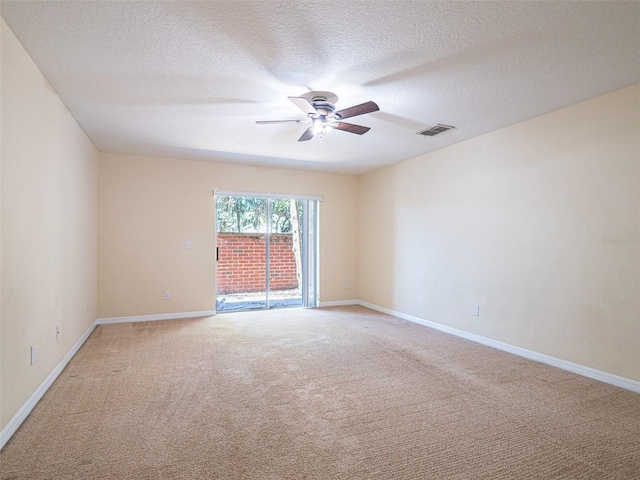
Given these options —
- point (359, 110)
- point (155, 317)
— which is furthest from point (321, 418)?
A: point (155, 317)

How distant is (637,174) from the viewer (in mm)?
2672

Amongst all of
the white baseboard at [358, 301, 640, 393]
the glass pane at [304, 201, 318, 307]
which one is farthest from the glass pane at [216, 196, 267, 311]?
the white baseboard at [358, 301, 640, 393]

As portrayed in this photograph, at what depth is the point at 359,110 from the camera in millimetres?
2668

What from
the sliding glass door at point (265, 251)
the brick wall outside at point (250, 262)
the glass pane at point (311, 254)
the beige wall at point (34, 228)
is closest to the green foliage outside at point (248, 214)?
the sliding glass door at point (265, 251)

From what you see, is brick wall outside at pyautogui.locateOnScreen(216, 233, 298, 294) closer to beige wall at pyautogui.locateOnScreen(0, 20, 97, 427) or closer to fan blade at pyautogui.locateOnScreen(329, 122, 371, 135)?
beige wall at pyautogui.locateOnScreen(0, 20, 97, 427)

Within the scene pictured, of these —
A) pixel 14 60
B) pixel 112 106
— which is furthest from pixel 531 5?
pixel 112 106

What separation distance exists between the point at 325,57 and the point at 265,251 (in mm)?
3959

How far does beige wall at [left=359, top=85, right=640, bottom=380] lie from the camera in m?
2.77

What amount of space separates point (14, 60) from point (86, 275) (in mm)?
2657

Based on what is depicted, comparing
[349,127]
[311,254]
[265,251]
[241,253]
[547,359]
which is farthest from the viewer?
[311,254]

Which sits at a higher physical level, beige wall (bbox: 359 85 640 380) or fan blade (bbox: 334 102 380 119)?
fan blade (bbox: 334 102 380 119)

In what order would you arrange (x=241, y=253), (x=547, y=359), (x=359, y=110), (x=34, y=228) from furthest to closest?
(x=241, y=253), (x=547, y=359), (x=359, y=110), (x=34, y=228)

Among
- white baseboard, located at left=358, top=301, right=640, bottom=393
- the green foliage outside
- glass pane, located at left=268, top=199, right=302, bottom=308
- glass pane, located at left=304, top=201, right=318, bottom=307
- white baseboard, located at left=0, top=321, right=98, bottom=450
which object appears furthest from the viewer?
glass pane, located at left=304, top=201, right=318, bottom=307

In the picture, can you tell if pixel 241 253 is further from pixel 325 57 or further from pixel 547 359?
pixel 547 359
